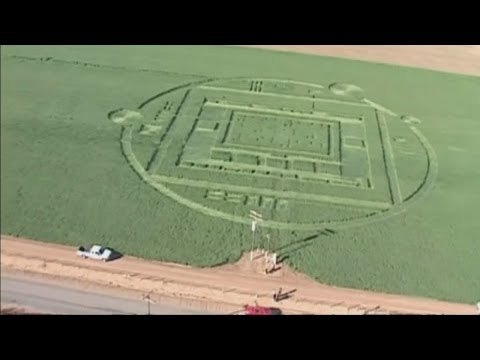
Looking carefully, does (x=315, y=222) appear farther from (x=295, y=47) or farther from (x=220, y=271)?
(x=295, y=47)

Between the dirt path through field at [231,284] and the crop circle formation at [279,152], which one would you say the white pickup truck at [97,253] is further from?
the crop circle formation at [279,152]

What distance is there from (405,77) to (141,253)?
3.94 metres

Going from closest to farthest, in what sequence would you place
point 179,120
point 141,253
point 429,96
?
point 141,253
point 179,120
point 429,96

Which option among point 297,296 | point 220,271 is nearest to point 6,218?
point 220,271

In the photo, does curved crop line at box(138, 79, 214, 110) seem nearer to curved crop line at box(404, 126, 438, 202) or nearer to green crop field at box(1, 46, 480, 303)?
green crop field at box(1, 46, 480, 303)

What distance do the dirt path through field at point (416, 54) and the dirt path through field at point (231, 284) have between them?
241 centimetres

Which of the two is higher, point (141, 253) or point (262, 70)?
point (262, 70)

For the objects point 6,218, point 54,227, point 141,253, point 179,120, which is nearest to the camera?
point 6,218

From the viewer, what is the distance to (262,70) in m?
6.75

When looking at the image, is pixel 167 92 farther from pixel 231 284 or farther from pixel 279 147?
pixel 231 284

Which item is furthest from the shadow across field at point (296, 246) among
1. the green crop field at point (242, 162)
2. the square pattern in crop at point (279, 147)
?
the square pattern in crop at point (279, 147)

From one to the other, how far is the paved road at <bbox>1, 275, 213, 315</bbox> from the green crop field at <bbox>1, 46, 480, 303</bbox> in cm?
31

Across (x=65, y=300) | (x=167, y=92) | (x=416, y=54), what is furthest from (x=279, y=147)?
(x=65, y=300)

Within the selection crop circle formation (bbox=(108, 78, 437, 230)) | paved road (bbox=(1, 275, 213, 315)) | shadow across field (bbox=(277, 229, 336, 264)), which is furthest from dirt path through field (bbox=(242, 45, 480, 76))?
paved road (bbox=(1, 275, 213, 315))
